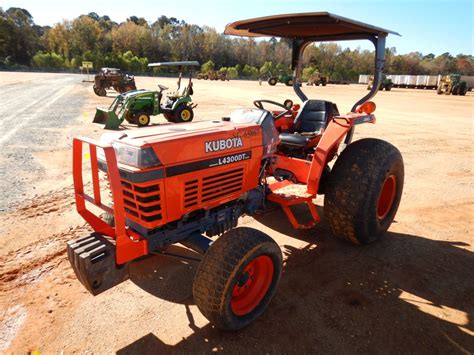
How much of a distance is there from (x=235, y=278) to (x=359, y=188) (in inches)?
62.7

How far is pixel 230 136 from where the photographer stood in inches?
102

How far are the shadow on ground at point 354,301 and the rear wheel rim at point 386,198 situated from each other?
31 cm

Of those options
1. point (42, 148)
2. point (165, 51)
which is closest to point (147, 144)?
point (42, 148)

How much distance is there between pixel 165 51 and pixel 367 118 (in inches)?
3322

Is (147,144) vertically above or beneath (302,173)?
above

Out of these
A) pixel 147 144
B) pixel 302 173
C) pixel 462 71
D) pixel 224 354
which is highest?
pixel 462 71

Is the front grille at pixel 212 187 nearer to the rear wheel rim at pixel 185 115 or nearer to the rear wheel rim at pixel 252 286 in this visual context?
the rear wheel rim at pixel 252 286

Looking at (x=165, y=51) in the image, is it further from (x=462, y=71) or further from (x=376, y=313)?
(x=376, y=313)

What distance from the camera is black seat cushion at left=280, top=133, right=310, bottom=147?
152 inches

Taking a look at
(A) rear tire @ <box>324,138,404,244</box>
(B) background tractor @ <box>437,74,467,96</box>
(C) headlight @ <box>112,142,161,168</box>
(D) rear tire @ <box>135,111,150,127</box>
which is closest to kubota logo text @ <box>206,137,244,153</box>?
(C) headlight @ <box>112,142,161,168</box>

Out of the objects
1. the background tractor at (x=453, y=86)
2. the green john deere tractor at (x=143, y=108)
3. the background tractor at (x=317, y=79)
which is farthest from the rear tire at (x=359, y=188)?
the background tractor at (x=317, y=79)

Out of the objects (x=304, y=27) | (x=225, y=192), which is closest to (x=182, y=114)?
(x=304, y=27)

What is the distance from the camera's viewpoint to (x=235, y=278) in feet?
7.31

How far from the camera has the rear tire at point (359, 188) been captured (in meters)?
3.18
